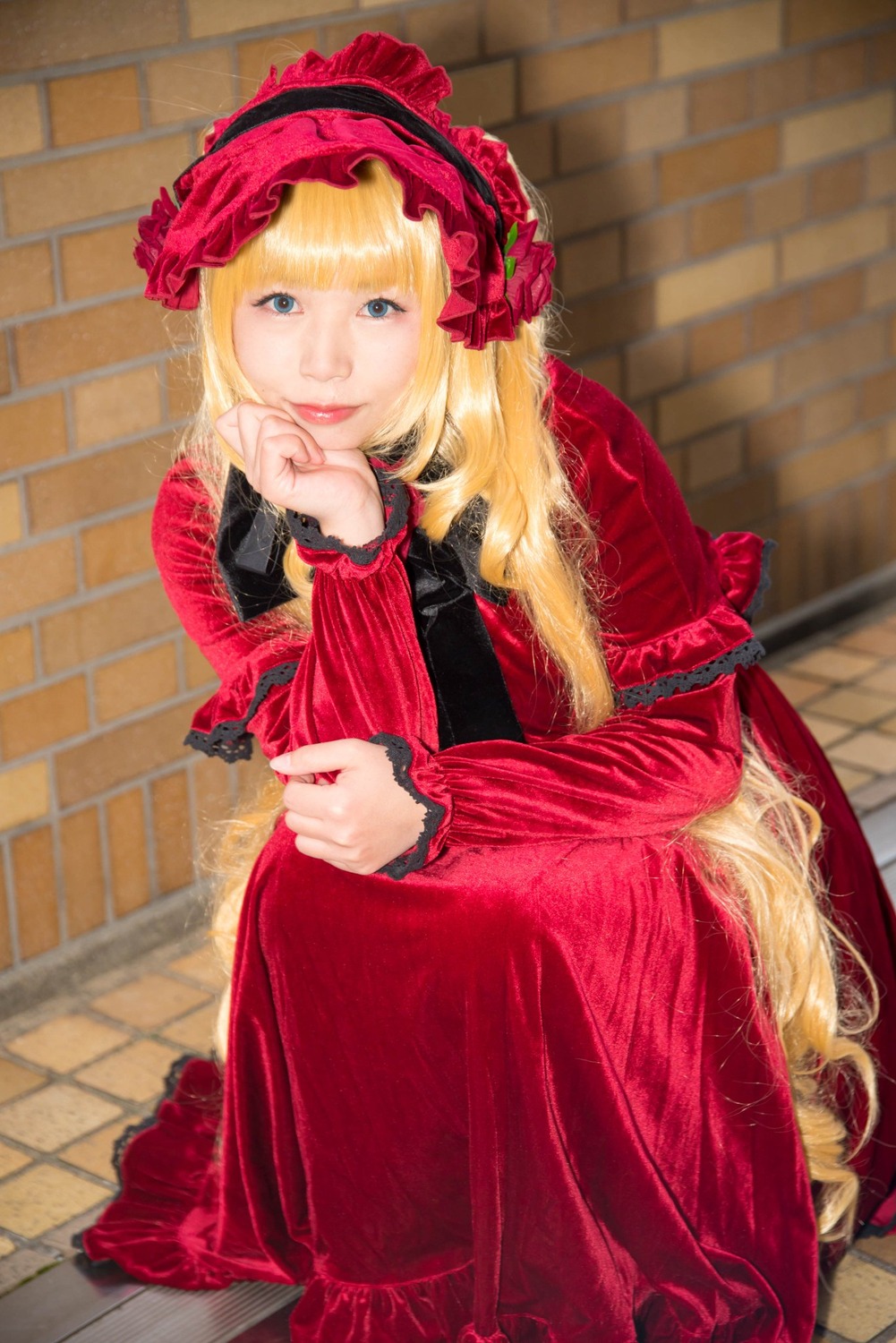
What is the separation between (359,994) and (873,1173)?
2.16 ft

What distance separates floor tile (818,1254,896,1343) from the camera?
5.92 feet

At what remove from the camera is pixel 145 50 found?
229 centimetres

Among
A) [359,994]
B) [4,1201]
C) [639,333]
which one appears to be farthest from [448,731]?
[639,333]

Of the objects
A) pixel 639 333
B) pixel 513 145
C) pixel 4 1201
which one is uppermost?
pixel 513 145

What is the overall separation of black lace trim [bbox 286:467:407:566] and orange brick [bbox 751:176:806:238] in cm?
199

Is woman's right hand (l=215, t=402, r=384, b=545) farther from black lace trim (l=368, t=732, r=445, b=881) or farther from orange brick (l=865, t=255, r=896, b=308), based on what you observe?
orange brick (l=865, t=255, r=896, b=308)

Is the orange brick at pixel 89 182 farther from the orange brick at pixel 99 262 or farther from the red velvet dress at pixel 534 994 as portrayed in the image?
the red velvet dress at pixel 534 994

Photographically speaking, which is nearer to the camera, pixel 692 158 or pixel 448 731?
pixel 448 731

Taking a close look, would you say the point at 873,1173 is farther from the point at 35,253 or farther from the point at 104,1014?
the point at 35,253

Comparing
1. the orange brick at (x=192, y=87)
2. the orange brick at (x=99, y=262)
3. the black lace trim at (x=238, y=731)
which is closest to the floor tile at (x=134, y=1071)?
the black lace trim at (x=238, y=731)

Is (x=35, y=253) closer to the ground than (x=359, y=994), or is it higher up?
higher up

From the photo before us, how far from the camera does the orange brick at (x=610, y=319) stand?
2.99m

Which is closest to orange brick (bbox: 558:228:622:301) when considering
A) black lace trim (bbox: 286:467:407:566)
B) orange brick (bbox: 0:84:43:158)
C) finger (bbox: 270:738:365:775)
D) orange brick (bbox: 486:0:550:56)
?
orange brick (bbox: 486:0:550:56)

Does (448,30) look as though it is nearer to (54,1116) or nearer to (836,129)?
(836,129)
